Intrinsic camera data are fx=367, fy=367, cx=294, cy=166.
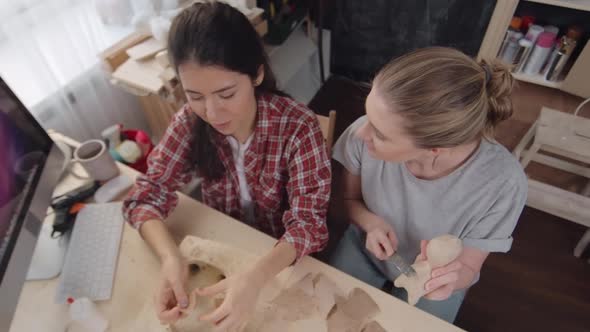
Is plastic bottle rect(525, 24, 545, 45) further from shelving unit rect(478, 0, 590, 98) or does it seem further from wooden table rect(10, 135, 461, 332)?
wooden table rect(10, 135, 461, 332)

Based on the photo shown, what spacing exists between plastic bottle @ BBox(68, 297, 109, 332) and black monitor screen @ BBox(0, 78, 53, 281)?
0.16 metres

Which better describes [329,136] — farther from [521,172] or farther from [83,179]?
[83,179]

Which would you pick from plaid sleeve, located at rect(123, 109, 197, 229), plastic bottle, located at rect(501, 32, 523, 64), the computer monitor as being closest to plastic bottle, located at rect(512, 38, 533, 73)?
plastic bottle, located at rect(501, 32, 523, 64)

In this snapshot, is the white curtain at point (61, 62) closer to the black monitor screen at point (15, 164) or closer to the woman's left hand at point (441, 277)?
the black monitor screen at point (15, 164)

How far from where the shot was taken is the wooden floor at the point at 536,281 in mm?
1380

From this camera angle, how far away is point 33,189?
0.77 m

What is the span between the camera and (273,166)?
93cm

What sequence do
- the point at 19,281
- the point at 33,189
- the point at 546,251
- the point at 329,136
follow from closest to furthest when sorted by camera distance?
the point at 19,281, the point at 33,189, the point at 329,136, the point at 546,251

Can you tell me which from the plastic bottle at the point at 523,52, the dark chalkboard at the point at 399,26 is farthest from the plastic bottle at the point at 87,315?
the plastic bottle at the point at 523,52

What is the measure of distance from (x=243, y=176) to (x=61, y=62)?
0.78m

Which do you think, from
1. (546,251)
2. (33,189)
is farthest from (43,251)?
(546,251)

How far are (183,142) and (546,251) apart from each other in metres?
1.56

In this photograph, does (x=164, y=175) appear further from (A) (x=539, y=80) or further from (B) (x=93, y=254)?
(A) (x=539, y=80)

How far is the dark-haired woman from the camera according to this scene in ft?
2.33
